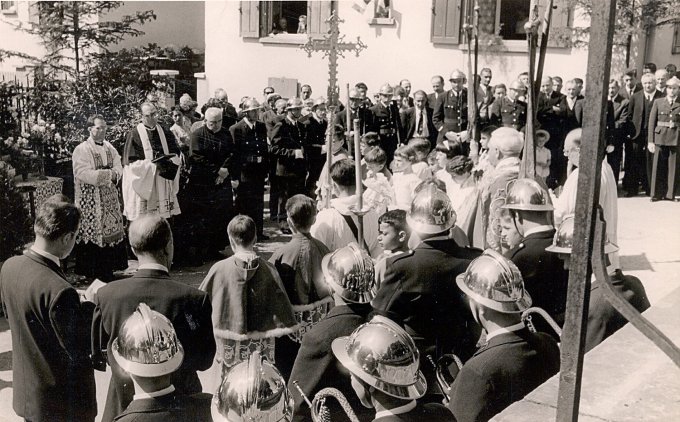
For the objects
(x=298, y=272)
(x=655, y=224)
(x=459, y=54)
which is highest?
(x=459, y=54)

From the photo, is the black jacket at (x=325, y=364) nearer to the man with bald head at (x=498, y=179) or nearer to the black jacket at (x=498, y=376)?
the black jacket at (x=498, y=376)

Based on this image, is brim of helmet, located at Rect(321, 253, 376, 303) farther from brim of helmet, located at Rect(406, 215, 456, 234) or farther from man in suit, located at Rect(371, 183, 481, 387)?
brim of helmet, located at Rect(406, 215, 456, 234)

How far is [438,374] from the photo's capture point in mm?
3793

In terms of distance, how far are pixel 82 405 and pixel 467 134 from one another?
6.61m

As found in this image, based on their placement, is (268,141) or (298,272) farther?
(268,141)

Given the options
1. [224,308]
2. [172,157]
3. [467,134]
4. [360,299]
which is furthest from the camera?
[467,134]

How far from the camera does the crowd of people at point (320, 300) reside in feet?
8.98

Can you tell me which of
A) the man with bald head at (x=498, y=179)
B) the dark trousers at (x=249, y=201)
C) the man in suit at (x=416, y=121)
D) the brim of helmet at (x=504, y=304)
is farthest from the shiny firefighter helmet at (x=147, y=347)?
the man in suit at (x=416, y=121)

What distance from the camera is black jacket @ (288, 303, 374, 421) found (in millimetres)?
3264

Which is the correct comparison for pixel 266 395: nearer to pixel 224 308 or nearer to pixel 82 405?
pixel 82 405

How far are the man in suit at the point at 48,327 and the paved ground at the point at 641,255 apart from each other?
1.33m

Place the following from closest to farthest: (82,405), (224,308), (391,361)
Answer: (391,361)
(82,405)
(224,308)

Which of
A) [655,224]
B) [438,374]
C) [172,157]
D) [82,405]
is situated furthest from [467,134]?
[82,405]

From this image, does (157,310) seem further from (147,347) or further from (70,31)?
(70,31)
